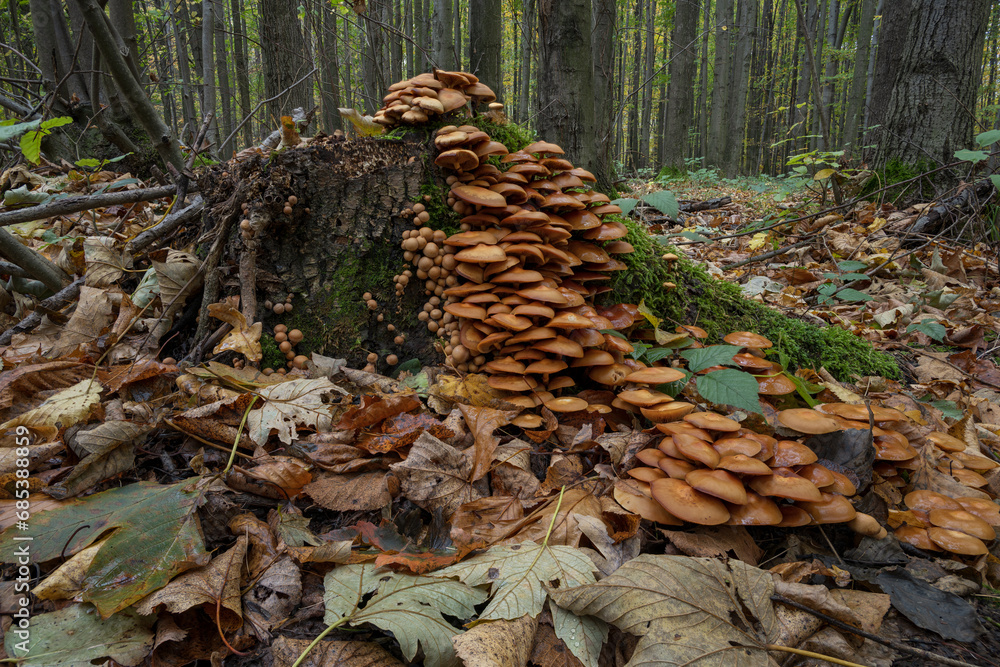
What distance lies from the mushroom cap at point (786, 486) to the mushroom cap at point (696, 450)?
15 centimetres

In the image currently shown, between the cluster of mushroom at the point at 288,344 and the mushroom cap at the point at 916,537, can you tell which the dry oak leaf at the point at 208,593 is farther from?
the mushroom cap at the point at 916,537

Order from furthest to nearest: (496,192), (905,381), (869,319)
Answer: (869,319)
(905,381)
(496,192)

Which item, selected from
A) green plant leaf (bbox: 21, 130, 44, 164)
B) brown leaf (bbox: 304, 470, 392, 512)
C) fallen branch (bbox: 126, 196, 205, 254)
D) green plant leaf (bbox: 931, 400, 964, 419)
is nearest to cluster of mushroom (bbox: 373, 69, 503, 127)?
fallen branch (bbox: 126, 196, 205, 254)

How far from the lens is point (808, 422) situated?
6.37 feet

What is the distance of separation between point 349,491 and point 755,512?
4.68 feet

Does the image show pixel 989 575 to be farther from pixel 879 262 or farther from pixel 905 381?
pixel 879 262

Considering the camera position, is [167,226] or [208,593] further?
[167,226]

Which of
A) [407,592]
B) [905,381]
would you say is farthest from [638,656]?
[905,381]

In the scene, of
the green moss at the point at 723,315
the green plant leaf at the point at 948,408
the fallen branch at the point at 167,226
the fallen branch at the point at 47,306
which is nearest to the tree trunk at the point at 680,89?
the green moss at the point at 723,315

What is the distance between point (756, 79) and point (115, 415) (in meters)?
37.1

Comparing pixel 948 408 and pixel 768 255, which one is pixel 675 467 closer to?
pixel 948 408

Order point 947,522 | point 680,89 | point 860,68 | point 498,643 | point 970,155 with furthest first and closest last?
point 680,89
point 860,68
point 970,155
point 947,522
point 498,643

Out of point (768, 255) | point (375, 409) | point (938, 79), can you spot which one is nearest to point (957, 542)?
point (375, 409)

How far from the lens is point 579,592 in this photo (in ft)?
4.53
